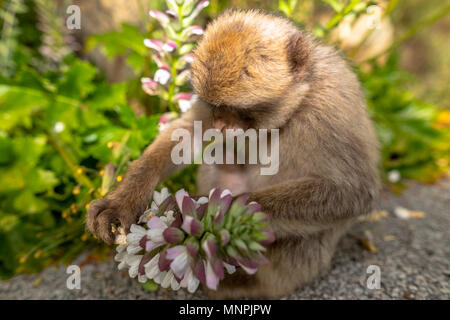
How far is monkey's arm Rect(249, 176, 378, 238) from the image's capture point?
1.54m

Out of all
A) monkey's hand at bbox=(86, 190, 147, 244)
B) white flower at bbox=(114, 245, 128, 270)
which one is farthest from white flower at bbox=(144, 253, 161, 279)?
monkey's hand at bbox=(86, 190, 147, 244)

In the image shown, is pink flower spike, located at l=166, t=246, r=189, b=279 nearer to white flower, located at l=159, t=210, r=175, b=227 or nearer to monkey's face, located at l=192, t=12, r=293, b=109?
white flower, located at l=159, t=210, r=175, b=227

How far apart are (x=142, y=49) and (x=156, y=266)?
5.70ft

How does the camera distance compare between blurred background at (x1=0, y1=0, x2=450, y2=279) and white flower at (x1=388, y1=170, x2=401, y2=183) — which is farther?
white flower at (x1=388, y1=170, x2=401, y2=183)

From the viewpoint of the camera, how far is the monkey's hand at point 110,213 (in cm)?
151

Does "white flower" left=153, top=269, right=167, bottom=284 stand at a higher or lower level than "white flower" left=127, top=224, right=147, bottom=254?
lower

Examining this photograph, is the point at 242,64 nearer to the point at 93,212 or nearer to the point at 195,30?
the point at 195,30

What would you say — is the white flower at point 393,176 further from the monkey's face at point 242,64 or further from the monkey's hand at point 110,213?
the monkey's hand at point 110,213

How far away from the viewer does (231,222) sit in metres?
1.21

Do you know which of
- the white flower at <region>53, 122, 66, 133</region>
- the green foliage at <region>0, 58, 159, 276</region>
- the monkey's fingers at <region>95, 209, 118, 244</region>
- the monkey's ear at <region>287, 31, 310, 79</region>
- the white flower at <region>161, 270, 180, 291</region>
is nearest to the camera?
the white flower at <region>161, 270, 180, 291</region>

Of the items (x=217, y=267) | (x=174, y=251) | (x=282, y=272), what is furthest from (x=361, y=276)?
(x=174, y=251)

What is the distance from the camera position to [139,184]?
1730mm

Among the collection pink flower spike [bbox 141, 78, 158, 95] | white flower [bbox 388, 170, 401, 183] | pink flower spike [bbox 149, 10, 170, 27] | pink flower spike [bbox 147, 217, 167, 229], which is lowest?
pink flower spike [bbox 147, 217, 167, 229]

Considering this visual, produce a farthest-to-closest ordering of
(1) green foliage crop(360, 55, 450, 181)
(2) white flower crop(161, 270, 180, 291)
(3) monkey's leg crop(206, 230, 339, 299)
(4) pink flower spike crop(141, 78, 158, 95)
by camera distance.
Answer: (1) green foliage crop(360, 55, 450, 181), (4) pink flower spike crop(141, 78, 158, 95), (3) monkey's leg crop(206, 230, 339, 299), (2) white flower crop(161, 270, 180, 291)
